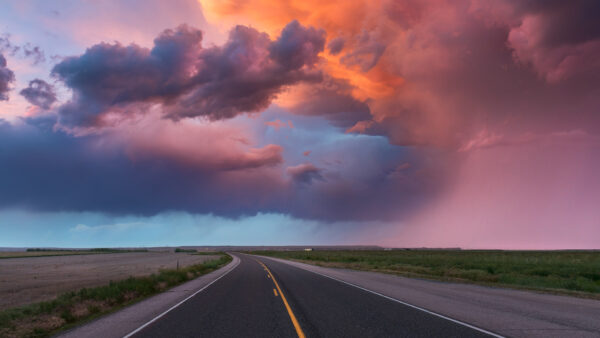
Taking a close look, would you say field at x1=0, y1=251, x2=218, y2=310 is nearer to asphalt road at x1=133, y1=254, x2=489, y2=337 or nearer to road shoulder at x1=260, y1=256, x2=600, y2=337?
asphalt road at x1=133, y1=254, x2=489, y2=337

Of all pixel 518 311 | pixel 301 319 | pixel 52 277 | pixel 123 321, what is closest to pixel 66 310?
pixel 123 321

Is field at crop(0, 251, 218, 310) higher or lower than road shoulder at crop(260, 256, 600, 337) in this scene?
lower

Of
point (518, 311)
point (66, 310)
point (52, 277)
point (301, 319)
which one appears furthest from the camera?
point (52, 277)

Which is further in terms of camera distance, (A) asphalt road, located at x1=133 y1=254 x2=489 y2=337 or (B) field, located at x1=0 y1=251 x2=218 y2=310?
(B) field, located at x1=0 y1=251 x2=218 y2=310

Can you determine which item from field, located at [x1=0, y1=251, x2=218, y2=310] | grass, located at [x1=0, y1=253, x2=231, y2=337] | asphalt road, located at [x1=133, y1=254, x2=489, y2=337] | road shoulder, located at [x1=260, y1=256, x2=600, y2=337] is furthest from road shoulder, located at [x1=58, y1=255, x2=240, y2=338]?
road shoulder, located at [x1=260, y1=256, x2=600, y2=337]

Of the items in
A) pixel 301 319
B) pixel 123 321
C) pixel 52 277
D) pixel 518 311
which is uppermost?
pixel 301 319

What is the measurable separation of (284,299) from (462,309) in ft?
21.3

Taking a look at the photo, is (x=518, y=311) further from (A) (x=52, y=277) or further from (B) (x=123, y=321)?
(A) (x=52, y=277)

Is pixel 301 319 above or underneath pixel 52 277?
above

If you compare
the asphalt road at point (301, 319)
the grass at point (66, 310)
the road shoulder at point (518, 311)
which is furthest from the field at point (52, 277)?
the road shoulder at point (518, 311)

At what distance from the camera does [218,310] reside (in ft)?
39.8

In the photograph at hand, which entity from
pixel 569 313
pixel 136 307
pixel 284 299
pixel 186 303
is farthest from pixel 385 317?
pixel 136 307

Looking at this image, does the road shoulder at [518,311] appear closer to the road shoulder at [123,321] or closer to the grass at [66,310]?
the road shoulder at [123,321]

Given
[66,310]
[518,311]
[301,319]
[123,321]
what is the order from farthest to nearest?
[66,310] < [518,311] < [123,321] < [301,319]
